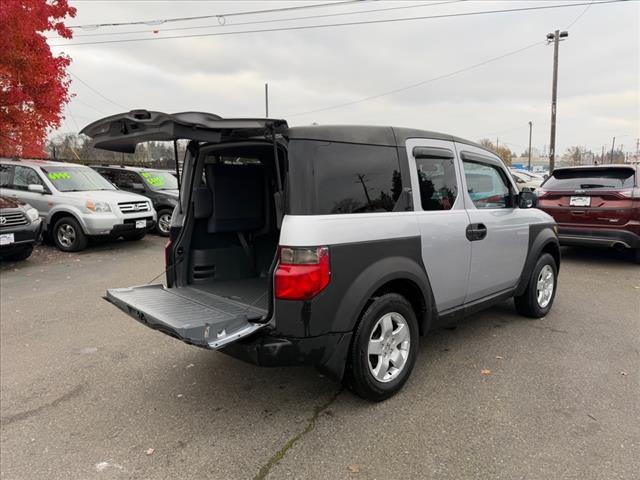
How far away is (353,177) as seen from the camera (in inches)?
119

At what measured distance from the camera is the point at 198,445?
9.05ft

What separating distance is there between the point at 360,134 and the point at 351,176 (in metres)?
0.32

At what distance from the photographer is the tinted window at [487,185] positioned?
399 centimetres

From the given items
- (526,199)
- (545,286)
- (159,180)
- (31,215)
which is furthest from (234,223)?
(159,180)

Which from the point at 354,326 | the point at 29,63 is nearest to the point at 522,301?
the point at 354,326

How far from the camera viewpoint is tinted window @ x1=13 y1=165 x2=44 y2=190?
31.2ft

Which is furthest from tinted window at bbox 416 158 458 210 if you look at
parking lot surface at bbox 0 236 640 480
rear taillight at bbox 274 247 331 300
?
parking lot surface at bbox 0 236 640 480

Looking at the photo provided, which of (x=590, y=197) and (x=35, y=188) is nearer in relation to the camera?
(x=590, y=197)

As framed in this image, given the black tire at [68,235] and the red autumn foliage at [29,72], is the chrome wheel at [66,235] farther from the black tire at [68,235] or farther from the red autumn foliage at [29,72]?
the red autumn foliage at [29,72]

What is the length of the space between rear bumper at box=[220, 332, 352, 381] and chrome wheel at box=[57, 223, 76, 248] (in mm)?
7860

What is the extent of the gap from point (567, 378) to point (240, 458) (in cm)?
264

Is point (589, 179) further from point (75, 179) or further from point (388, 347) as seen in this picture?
point (75, 179)

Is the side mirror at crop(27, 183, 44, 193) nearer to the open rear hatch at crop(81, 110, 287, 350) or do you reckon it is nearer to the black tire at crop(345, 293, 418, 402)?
the open rear hatch at crop(81, 110, 287, 350)

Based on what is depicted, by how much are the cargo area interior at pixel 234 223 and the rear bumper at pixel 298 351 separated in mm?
883
